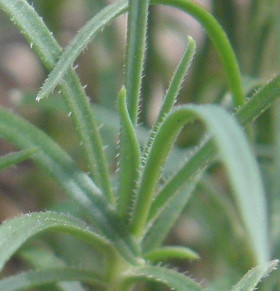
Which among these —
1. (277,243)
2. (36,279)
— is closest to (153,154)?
(36,279)

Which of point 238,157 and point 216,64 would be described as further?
point 216,64

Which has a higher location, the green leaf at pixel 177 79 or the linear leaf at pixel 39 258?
the green leaf at pixel 177 79

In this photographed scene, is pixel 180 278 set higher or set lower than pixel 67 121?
lower

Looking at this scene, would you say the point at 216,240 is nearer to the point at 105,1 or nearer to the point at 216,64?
the point at 216,64

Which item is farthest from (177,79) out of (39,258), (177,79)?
(39,258)

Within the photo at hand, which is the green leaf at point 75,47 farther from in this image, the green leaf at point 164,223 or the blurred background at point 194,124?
the blurred background at point 194,124

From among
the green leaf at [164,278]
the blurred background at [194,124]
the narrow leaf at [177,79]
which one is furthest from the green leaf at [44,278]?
the blurred background at [194,124]

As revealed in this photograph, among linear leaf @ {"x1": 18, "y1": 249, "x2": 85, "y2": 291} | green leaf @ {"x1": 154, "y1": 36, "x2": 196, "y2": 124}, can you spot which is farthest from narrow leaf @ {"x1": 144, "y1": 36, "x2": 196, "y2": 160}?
linear leaf @ {"x1": 18, "y1": 249, "x2": 85, "y2": 291}
